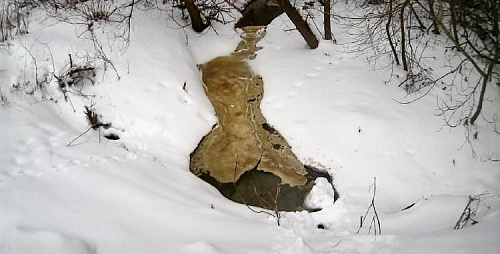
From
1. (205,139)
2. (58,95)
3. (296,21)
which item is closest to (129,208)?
(205,139)

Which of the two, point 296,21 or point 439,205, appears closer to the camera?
point 439,205

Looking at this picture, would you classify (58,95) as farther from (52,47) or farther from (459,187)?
(459,187)

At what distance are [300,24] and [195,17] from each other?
167 cm

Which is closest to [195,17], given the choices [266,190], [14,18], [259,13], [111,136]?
[259,13]

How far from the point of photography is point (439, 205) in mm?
4480

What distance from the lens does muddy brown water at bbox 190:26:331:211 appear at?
536cm

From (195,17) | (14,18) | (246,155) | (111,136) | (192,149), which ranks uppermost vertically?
(14,18)

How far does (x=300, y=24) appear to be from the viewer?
6938 millimetres

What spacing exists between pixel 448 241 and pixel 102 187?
290 centimetres

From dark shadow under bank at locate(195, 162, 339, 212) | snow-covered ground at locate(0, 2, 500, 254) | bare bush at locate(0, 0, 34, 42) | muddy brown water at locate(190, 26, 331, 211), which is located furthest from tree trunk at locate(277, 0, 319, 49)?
bare bush at locate(0, 0, 34, 42)

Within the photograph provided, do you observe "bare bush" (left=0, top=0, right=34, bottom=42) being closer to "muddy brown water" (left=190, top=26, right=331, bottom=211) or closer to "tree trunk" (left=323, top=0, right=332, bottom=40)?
"muddy brown water" (left=190, top=26, right=331, bottom=211)

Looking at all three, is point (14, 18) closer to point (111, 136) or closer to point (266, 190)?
point (111, 136)

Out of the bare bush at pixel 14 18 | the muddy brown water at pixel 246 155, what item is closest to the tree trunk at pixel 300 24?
the muddy brown water at pixel 246 155

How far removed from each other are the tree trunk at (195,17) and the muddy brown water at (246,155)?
1.03 metres
